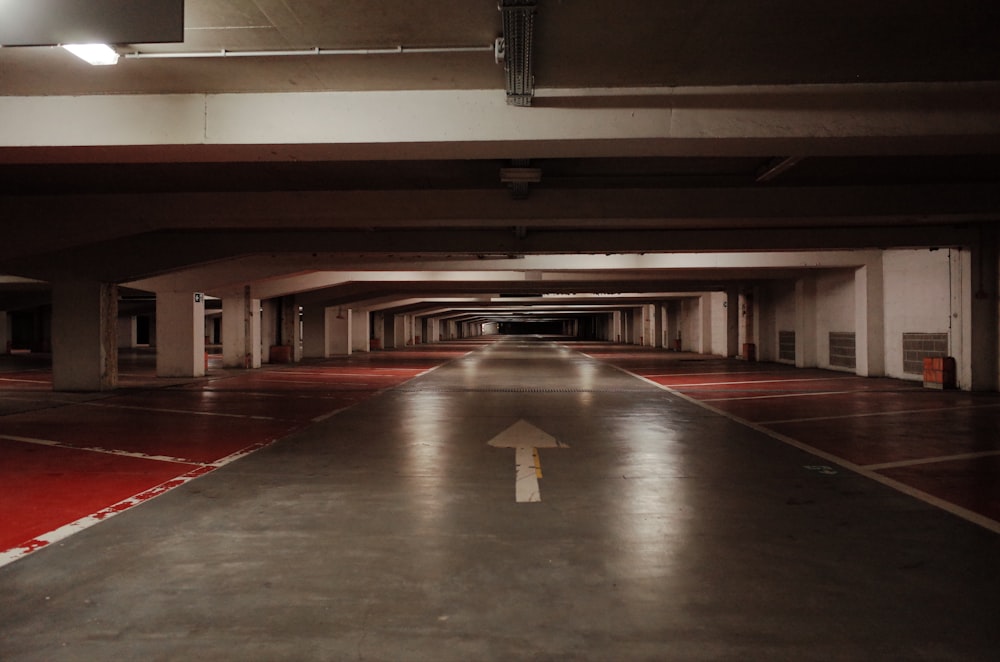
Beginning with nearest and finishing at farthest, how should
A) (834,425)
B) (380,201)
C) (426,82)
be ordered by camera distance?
(426,82) < (834,425) < (380,201)

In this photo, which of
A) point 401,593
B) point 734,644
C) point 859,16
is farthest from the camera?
point 859,16

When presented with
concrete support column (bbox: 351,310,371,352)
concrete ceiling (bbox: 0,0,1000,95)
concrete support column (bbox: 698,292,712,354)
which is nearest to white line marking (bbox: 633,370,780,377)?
concrete support column (bbox: 698,292,712,354)

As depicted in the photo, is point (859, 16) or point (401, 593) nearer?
point (401, 593)

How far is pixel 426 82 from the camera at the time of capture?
21.4 feet

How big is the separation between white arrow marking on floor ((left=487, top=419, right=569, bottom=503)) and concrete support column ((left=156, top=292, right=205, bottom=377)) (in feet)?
→ 42.4

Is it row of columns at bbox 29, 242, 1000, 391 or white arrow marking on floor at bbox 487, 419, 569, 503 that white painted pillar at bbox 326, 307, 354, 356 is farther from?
white arrow marking on floor at bbox 487, 419, 569, 503

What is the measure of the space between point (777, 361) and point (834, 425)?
18.4 meters

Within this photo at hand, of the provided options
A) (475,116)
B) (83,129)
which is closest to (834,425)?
(475,116)

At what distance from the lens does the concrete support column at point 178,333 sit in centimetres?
1945

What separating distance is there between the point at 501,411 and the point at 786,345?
60.5 feet

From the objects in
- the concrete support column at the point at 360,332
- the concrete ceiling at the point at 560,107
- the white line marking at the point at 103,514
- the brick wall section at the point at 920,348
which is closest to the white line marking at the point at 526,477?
the white line marking at the point at 103,514

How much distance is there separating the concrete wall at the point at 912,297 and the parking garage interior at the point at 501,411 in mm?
1783

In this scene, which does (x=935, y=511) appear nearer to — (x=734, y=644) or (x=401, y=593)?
(x=734, y=644)

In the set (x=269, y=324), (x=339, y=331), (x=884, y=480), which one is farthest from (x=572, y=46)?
(x=339, y=331)
